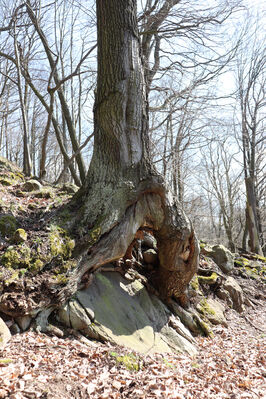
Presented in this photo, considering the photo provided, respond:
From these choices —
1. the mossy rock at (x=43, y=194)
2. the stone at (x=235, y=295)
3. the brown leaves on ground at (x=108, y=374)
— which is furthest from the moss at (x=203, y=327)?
the mossy rock at (x=43, y=194)

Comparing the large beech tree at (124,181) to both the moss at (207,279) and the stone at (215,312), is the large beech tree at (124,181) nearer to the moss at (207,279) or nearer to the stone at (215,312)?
the stone at (215,312)

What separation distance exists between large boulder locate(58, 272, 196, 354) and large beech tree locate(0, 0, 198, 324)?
0.41 m

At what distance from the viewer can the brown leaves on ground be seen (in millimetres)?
2070

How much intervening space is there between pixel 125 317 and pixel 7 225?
2.15 meters

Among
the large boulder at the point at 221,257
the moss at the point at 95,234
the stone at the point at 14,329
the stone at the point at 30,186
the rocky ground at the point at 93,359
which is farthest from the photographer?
the large boulder at the point at 221,257

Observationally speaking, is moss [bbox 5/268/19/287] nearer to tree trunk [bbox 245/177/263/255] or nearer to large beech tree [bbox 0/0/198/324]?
large beech tree [bbox 0/0/198/324]

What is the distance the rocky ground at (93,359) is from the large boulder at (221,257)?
190 centimetres

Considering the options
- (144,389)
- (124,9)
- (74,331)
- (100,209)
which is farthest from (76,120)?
(144,389)

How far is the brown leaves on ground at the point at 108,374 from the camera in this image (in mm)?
2070

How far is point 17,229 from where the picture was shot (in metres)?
3.53

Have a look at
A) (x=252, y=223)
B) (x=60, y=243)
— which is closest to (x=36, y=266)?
(x=60, y=243)

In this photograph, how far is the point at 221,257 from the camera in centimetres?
708

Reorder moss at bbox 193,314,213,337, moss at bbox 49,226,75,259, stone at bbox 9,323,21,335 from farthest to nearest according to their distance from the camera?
moss at bbox 193,314,213,337, moss at bbox 49,226,75,259, stone at bbox 9,323,21,335

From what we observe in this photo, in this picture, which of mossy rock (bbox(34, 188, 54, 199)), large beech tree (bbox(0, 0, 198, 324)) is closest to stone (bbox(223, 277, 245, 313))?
large beech tree (bbox(0, 0, 198, 324))
